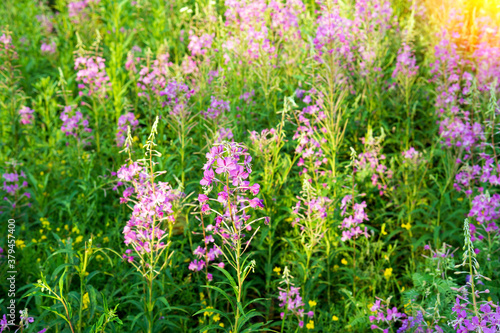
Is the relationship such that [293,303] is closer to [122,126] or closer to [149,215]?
[149,215]

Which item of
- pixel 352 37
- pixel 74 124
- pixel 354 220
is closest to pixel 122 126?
pixel 74 124

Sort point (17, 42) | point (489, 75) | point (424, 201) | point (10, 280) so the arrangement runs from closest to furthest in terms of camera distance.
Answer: point (10, 280), point (424, 201), point (489, 75), point (17, 42)

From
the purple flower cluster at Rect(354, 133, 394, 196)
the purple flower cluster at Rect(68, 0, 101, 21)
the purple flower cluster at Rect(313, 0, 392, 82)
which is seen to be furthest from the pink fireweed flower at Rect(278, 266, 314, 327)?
the purple flower cluster at Rect(68, 0, 101, 21)

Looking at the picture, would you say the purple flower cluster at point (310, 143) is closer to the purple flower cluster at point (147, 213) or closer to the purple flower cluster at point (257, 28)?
the purple flower cluster at point (257, 28)

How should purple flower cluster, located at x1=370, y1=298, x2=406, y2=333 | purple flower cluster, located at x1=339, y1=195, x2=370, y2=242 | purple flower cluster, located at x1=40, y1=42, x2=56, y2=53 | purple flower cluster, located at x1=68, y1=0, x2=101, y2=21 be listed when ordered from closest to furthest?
1. purple flower cluster, located at x1=370, y1=298, x2=406, y2=333
2. purple flower cluster, located at x1=339, y1=195, x2=370, y2=242
3. purple flower cluster, located at x1=40, y1=42, x2=56, y2=53
4. purple flower cluster, located at x1=68, y1=0, x2=101, y2=21

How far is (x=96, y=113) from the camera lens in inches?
218

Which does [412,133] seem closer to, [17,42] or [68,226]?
[68,226]

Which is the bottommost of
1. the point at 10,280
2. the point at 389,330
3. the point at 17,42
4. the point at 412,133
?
the point at 389,330

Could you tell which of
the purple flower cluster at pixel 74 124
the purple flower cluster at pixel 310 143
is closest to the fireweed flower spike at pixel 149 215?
the purple flower cluster at pixel 310 143

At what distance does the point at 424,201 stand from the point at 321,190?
3.88 ft

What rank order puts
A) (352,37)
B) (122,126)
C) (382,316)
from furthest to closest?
(352,37), (122,126), (382,316)

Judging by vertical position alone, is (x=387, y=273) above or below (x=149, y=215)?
below

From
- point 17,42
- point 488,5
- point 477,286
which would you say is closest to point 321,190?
point 477,286

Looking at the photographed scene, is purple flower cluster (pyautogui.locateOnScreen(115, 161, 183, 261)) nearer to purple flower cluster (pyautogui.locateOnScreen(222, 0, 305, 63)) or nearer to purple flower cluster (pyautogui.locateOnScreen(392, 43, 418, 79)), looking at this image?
purple flower cluster (pyautogui.locateOnScreen(222, 0, 305, 63))
